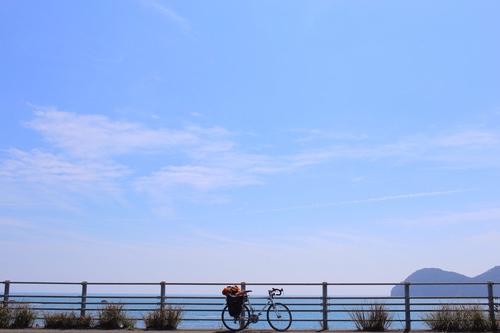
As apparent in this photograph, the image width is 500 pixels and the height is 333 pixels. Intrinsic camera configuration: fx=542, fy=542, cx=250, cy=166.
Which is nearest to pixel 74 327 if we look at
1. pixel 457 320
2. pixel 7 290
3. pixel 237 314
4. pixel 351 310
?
pixel 7 290

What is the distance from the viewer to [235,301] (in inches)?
575

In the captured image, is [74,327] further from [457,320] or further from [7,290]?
[457,320]

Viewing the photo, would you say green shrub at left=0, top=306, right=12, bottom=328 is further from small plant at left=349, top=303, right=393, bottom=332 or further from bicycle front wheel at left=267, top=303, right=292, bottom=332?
small plant at left=349, top=303, right=393, bottom=332

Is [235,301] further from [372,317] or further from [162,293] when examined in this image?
[372,317]

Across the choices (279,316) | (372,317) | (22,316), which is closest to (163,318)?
(279,316)

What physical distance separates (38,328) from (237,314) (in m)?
5.65

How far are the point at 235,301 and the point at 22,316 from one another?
6246 mm

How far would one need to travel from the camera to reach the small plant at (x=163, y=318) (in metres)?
15.3

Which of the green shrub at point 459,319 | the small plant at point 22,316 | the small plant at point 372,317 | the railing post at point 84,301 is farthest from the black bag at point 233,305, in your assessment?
the small plant at point 22,316

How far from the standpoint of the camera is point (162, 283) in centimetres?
1582

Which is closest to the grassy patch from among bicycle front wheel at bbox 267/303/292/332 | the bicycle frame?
the bicycle frame

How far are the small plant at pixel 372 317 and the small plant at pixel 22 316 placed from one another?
916cm

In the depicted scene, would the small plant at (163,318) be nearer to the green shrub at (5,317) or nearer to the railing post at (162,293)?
the railing post at (162,293)

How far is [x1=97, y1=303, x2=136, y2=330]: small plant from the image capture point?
15.4m
